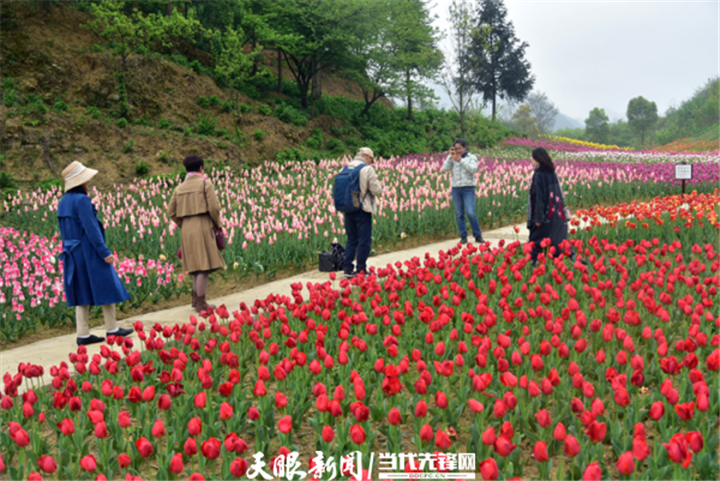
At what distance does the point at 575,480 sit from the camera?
278cm

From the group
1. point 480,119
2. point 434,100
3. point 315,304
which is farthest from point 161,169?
point 480,119

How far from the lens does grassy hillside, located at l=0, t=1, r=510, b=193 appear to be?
16500 mm

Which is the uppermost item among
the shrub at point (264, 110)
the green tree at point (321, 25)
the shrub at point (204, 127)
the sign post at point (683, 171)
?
the green tree at point (321, 25)

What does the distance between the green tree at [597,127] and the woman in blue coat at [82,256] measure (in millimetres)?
79812

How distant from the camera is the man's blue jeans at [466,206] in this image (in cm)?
943

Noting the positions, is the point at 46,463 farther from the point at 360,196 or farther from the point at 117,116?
the point at 117,116

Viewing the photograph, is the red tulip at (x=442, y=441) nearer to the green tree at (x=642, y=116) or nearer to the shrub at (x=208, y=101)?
the shrub at (x=208, y=101)

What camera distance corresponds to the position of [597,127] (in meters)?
79.8

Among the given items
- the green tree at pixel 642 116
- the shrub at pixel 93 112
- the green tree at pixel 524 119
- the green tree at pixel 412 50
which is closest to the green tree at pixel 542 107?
the green tree at pixel 524 119

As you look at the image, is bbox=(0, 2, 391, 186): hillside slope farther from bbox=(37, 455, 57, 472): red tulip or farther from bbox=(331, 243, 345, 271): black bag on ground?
bbox=(37, 455, 57, 472): red tulip

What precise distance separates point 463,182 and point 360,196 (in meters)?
2.53

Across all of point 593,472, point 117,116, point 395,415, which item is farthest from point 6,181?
point 593,472

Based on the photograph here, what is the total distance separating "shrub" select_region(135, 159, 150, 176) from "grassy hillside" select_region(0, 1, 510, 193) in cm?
3

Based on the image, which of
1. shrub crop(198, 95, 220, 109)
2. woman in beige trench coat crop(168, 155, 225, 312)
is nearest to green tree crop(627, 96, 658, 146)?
shrub crop(198, 95, 220, 109)
